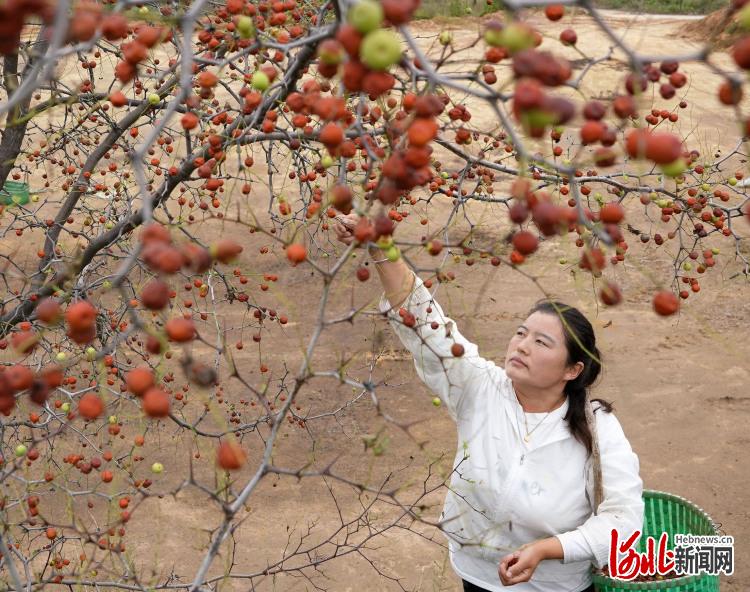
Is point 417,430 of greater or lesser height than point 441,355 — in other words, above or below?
below

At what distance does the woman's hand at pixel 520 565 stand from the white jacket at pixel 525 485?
0.29ft

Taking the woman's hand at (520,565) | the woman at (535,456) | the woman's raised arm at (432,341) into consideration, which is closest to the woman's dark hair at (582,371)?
the woman at (535,456)

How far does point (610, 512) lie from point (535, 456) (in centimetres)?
27

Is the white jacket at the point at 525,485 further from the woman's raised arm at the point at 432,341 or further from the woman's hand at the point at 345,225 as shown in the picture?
the woman's hand at the point at 345,225

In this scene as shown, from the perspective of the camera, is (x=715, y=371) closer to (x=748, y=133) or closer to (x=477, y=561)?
(x=477, y=561)

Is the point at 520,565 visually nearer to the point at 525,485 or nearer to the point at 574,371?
the point at 525,485

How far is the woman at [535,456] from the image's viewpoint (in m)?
2.62

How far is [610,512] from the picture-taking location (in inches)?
102

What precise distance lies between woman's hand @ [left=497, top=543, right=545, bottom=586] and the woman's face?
1.65 feet

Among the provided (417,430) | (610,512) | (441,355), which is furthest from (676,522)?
(417,430)

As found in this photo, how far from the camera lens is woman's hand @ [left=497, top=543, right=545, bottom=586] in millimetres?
2488
